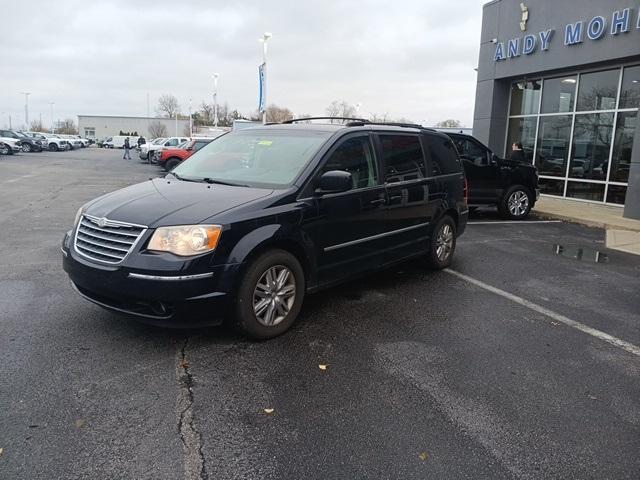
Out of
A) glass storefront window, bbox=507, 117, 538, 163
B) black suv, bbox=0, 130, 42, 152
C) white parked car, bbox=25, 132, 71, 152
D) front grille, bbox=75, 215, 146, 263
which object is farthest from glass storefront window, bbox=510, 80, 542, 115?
white parked car, bbox=25, 132, 71, 152

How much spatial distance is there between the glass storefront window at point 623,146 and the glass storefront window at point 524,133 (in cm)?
284

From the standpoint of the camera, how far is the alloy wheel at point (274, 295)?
4.21 m

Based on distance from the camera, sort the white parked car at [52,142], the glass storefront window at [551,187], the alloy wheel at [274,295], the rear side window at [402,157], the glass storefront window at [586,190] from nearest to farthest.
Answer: the alloy wheel at [274,295], the rear side window at [402,157], the glass storefront window at [586,190], the glass storefront window at [551,187], the white parked car at [52,142]

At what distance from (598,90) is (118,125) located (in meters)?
96.8

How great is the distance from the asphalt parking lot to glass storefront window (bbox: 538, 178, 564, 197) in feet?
33.4

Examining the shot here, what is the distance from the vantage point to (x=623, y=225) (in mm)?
10969

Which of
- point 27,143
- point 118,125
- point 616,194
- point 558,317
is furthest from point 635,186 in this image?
point 118,125

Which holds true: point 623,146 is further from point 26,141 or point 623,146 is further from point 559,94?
point 26,141

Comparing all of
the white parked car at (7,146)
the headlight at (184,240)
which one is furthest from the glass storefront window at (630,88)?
the white parked car at (7,146)

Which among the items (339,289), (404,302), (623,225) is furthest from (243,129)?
(623,225)

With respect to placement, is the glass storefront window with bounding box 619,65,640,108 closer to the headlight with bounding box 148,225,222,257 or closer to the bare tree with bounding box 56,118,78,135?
the headlight with bounding box 148,225,222,257

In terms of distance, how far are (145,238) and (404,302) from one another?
111 inches

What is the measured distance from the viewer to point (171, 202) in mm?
4207

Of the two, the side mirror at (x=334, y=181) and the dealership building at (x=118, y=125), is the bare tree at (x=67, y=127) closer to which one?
the dealership building at (x=118, y=125)
